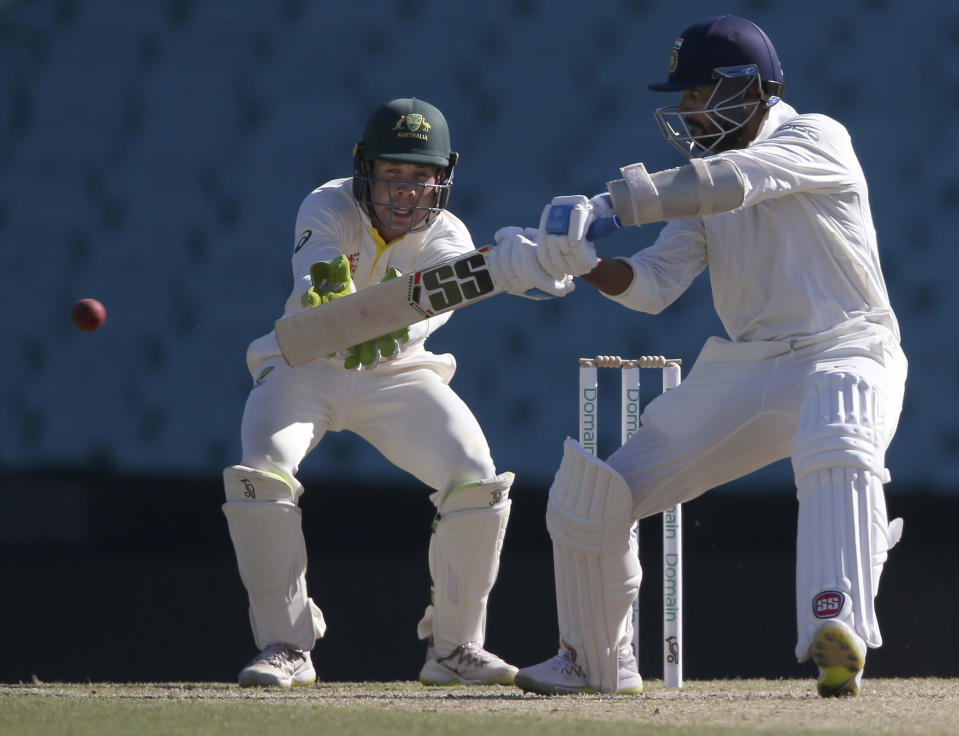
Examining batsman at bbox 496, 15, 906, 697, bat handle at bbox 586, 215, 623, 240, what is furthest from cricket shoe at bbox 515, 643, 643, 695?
bat handle at bbox 586, 215, 623, 240

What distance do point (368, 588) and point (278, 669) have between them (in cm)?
124

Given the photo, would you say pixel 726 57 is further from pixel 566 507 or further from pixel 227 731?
pixel 227 731

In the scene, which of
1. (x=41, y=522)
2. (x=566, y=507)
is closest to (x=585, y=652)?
(x=566, y=507)

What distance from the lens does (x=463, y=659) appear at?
9.84 feet

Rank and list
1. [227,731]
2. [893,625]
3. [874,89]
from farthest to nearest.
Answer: [874,89]
[893,625]
[227,731]

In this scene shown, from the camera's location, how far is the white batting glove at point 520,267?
2.56 metres

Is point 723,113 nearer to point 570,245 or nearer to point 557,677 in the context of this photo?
point 570,245

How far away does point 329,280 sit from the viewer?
283 cm

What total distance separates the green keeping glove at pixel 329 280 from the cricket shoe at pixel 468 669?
77cm

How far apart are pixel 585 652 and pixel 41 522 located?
2.22m

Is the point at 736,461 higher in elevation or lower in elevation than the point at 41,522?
higher

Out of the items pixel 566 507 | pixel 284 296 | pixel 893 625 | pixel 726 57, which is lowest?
pixel 893 625

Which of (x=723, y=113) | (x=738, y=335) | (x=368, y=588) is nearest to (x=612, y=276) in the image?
(x=738, y=335)

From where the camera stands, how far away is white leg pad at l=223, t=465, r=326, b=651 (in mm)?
2949
